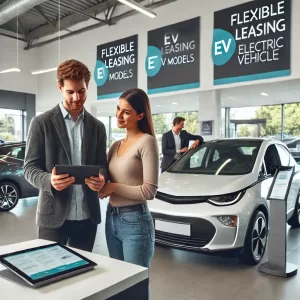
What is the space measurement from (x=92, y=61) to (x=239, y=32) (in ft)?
17.0

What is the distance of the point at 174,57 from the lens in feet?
28.7

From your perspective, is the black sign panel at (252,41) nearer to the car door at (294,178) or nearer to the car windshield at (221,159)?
the car door at (294,178)

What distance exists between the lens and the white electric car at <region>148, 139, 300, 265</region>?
306 cm

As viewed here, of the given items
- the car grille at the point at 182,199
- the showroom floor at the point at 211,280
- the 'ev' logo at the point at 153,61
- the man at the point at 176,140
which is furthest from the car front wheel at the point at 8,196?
the 'ev' logo at the point at 153,61

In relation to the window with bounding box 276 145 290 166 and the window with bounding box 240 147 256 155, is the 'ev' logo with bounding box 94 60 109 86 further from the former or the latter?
the window with bounding box 240 147 256 155

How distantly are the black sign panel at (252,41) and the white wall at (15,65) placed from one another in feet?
26.8

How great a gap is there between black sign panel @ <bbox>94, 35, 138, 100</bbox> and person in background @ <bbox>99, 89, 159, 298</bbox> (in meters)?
8.27

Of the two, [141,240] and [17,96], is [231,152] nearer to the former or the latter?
[141,240]

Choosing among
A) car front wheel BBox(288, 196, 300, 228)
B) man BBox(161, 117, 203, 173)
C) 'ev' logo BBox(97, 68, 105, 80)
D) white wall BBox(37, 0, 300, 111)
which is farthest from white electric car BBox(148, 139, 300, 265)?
'ev' logo BBox(97, 68, 105, 80)

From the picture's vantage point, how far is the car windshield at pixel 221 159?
3727mm

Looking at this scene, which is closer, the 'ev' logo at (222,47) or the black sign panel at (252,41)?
the black sign panel at (252,41)

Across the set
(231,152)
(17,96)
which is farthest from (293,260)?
(17,96)

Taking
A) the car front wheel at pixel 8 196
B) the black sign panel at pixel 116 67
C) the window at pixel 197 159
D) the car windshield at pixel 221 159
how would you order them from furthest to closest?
the black sign panel at pixel 116 67, the car front wheel at pixel 8 196, the window at pixel 197 159, the car windshield at pixel 221 159

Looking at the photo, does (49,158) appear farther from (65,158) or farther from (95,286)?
(95,286)
